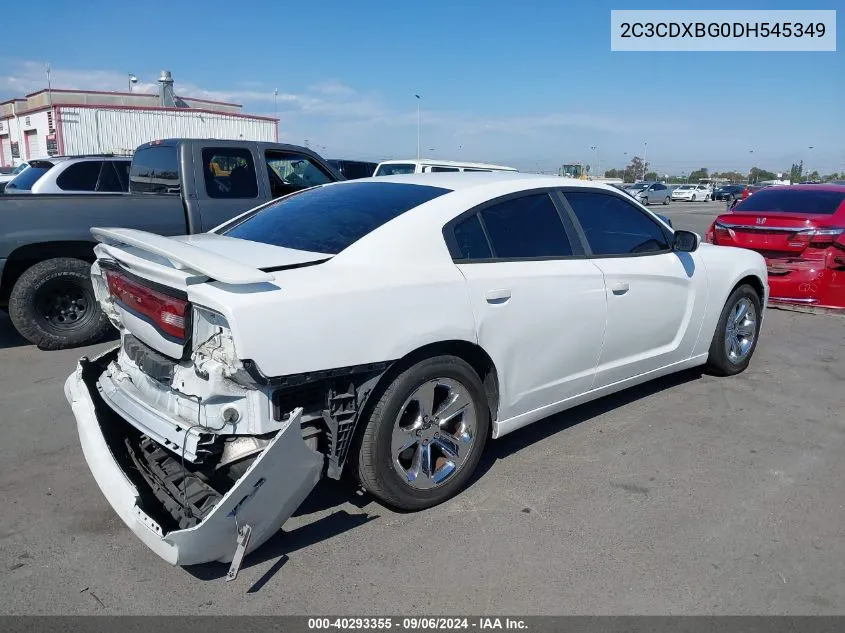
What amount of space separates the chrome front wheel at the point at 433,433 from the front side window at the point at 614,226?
139cm

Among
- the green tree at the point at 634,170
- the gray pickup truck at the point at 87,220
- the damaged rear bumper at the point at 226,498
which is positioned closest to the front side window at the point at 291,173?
the gray pickup truck at the point at 87,220

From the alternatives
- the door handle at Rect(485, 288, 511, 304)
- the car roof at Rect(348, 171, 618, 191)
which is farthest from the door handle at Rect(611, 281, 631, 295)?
the door handle at Rect(485, 288, 511, 304)

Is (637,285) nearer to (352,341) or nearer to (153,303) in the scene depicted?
(352,341)

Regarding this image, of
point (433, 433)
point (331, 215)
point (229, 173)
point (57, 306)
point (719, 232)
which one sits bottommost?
point (433, 433)

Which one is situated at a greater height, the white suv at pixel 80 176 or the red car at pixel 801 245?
the white suv at pixel 80 176

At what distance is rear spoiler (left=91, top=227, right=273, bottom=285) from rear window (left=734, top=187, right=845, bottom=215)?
729 cm

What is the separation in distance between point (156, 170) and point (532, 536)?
5885mm

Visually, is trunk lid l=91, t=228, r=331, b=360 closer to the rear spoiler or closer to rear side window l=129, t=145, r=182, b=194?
the rear spoiler

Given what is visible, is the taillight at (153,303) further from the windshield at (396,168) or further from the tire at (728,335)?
the windshield at (396,168)

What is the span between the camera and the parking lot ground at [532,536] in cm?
266

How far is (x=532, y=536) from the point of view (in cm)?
311

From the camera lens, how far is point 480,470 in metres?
3.75

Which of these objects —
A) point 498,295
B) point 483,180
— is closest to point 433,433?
point 498,295

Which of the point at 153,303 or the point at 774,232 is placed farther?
the point at 774,232
